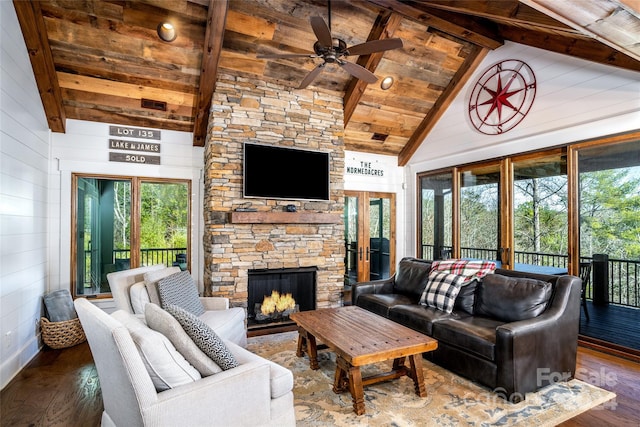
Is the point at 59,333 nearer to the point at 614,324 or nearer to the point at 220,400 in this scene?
the point at 220,400

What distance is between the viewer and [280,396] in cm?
205

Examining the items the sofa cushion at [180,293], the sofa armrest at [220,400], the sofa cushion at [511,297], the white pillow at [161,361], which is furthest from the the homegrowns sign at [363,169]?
the white pillow at [161,361]

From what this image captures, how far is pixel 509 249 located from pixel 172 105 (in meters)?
5.20

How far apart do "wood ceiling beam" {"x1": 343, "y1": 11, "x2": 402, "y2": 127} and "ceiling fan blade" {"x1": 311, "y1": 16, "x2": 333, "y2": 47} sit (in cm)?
143

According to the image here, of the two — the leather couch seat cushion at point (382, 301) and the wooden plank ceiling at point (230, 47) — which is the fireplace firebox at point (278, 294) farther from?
the wooden plank ceiling at point (230, 47)

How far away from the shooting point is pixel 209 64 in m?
4.11

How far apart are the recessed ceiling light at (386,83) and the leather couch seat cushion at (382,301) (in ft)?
10.2

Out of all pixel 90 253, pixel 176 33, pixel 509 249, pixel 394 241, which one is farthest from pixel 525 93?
pixel 90 253

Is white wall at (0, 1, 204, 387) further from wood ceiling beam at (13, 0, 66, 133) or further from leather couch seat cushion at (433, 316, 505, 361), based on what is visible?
leather couch seat cushion at (433, 316, 505, 361)

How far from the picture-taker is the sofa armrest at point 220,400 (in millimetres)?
1639

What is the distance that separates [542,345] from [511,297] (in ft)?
1.76

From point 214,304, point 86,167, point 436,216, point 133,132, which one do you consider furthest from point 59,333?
point 436,216

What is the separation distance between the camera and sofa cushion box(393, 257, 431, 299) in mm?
4316

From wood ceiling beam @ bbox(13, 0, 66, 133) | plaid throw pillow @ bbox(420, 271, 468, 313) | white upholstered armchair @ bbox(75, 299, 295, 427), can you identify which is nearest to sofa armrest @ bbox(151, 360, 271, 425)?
white upholstered armchair @ bbox(75, 299, 295, 427)
